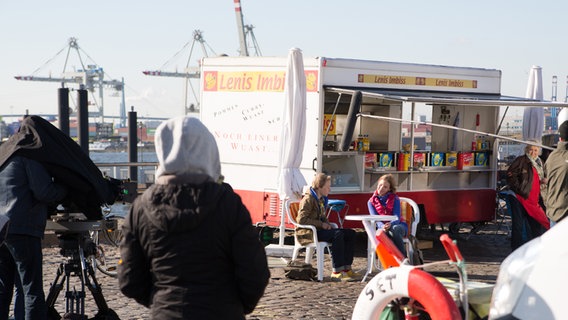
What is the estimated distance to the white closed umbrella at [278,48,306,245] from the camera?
1134 cm

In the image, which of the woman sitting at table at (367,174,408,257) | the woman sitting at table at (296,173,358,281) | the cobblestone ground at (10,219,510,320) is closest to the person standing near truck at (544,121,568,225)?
the cobblestone ground at (10,219,510,320)

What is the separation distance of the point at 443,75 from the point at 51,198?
28.2 ft

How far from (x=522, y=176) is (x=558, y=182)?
377 centimetres

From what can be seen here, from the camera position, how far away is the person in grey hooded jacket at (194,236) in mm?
3582

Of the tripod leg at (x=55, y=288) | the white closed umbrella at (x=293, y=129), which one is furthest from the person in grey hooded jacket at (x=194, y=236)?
the white closed umbrella at (x=293, y=129)

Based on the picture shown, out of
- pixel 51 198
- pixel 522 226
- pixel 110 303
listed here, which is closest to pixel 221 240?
pixel 51 198

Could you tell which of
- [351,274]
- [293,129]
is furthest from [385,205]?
[293,129]

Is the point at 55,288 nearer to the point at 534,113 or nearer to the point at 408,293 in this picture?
the point at 408,293

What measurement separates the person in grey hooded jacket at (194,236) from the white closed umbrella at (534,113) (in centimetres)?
1248

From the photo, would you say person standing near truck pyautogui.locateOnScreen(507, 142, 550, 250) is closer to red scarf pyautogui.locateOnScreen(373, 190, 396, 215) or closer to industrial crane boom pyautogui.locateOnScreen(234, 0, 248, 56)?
red scarf pyautogui.locateOnScreen(373, 190, 396, 215)

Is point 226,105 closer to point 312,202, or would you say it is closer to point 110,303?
point 312,202

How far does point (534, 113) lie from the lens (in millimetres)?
15344

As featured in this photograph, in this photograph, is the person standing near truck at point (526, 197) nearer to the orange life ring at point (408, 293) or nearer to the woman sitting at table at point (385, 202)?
the woman sitting at table at point (385, 202)

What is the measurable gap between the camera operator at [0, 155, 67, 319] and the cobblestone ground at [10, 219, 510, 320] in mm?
1694
